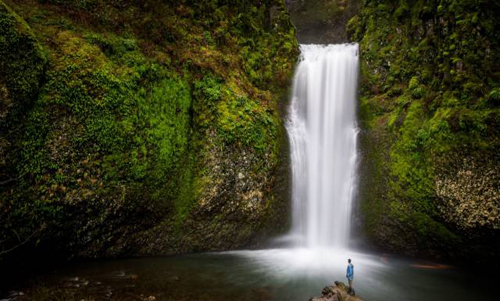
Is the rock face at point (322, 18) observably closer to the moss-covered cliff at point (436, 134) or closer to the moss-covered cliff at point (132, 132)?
the moss-covered cliff at point (436, 134)

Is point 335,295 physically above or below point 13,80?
below

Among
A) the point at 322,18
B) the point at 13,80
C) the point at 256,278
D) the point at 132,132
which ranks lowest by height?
the point at 256,278

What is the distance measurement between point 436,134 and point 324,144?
4.10 metres

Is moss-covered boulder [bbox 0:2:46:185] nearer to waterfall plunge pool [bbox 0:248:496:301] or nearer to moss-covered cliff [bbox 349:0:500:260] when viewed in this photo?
waterfall plunge pool [bbox 0:248:496:301]

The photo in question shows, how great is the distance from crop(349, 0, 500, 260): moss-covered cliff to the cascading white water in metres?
0.72

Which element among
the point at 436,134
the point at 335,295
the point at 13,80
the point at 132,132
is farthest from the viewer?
the point at 436,134

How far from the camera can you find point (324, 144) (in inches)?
469

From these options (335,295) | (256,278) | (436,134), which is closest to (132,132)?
(256,278)

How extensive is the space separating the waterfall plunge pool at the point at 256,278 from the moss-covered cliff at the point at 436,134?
1191mm

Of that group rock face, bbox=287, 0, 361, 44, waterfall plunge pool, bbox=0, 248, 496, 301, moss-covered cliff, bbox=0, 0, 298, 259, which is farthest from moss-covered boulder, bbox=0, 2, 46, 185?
rock face, bbox=287, 0, 361, 44

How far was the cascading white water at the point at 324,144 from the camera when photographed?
35.6 feet

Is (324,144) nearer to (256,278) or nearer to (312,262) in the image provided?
(312,262)

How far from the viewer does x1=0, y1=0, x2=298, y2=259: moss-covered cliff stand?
6418mm

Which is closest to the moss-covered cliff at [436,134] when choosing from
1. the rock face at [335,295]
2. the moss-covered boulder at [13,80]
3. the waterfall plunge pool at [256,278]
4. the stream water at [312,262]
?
the stream water at [312,262]
